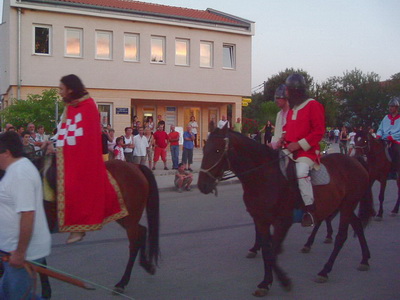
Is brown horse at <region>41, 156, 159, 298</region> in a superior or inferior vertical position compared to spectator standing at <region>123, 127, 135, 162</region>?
inferior

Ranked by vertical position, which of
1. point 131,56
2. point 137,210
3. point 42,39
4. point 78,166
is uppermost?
point 42,39

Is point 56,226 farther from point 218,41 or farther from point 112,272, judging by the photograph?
point 218,41

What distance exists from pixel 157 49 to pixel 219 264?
22.5 m

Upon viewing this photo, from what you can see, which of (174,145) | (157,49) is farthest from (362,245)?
(157,49)

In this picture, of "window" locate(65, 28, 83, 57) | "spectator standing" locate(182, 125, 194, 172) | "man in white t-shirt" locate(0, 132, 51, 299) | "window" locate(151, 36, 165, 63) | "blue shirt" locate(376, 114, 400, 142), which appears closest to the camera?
"man in white t-shirt" locate(0, 132, 51, 299)

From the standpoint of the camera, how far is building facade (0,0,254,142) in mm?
23906

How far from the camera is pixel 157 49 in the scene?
90.0 feet

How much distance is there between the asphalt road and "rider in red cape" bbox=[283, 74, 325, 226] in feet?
3.14

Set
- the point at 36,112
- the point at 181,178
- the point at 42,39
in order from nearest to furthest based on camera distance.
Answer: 1. the point at 181,178
2. the point at 36,112
3. the point at 42,39

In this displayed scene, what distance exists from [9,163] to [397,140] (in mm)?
8850

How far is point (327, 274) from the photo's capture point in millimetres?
5996

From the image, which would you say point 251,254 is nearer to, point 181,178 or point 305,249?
point 305,249

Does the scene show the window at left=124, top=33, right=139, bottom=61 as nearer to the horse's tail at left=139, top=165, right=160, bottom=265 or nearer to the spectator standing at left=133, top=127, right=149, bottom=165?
the spectator standing at left=133, top=127, right=149, bottom=165

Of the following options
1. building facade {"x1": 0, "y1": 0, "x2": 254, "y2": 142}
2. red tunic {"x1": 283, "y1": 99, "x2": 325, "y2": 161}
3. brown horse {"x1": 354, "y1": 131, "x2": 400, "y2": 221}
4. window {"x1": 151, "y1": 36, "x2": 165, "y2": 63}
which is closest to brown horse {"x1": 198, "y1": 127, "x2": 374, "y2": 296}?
red tunic {"x1": 283, "y1": 99, "x2": 325, "y2": 161}
